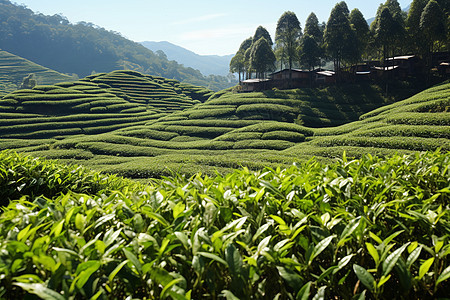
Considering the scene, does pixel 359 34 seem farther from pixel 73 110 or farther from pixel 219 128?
pixel 73 110

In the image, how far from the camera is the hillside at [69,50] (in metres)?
152

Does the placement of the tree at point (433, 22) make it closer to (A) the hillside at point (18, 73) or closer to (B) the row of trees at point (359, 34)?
(B) the row of trees at point (359, 34)

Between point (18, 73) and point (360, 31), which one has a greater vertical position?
point (18, 73)

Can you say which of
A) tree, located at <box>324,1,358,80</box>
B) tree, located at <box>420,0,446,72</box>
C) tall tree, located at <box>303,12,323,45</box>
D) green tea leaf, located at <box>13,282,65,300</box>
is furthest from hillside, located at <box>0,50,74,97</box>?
green tea leaf, located at <box>13,282,65,300</box>

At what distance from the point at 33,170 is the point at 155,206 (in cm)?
356

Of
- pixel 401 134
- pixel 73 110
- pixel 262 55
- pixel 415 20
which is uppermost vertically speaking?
pixel 415 20

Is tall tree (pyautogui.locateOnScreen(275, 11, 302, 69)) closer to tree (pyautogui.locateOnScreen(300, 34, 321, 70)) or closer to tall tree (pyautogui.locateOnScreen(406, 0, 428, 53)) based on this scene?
tree (pyautogui.locateOnScreen(300, 34, 321, 70))

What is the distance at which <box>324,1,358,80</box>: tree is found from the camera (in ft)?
111

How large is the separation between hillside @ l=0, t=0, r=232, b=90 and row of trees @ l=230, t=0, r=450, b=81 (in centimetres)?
12743

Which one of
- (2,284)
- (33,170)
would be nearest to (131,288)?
(2,284)

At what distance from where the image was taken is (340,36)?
3384 cm

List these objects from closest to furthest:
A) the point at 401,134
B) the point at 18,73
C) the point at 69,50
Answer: the point at 401,134 → the point at 18,73 → the point at 69,50

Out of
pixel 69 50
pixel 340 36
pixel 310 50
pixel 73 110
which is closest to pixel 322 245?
pixel 340 36

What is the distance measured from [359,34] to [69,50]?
170 meters
